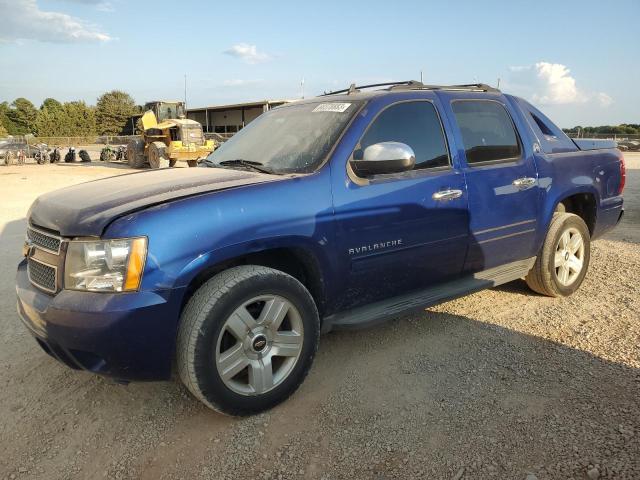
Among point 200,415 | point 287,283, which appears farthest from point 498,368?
point 200,415

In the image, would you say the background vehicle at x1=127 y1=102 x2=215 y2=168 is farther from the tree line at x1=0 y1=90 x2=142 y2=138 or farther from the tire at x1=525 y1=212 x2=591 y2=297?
the tree line at x1=0 y1=90 x2=142 y2=138

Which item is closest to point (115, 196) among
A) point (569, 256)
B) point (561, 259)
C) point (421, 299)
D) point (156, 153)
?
point (421, 299)

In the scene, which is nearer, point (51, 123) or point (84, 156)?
point (84, 156)

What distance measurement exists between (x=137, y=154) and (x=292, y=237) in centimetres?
2224

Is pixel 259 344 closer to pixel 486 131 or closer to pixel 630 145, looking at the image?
pixel 486 131

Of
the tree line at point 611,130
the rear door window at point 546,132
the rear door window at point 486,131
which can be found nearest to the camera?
the rear door window at point 486,131

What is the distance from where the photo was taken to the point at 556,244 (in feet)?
14.3

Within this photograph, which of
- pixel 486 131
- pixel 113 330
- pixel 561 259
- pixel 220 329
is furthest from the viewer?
pixel 561 259

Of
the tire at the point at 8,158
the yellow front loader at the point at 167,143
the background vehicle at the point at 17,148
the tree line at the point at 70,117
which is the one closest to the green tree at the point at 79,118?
the tree line at the point at 70,117

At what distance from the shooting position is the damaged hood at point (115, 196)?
100 inches

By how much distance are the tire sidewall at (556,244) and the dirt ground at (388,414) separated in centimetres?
46

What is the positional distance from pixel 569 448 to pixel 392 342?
1469 mm

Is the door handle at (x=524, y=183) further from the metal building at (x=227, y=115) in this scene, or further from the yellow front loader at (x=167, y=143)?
the metal building at (x=227, y=115)

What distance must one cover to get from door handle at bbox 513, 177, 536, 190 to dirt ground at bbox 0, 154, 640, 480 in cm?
108
